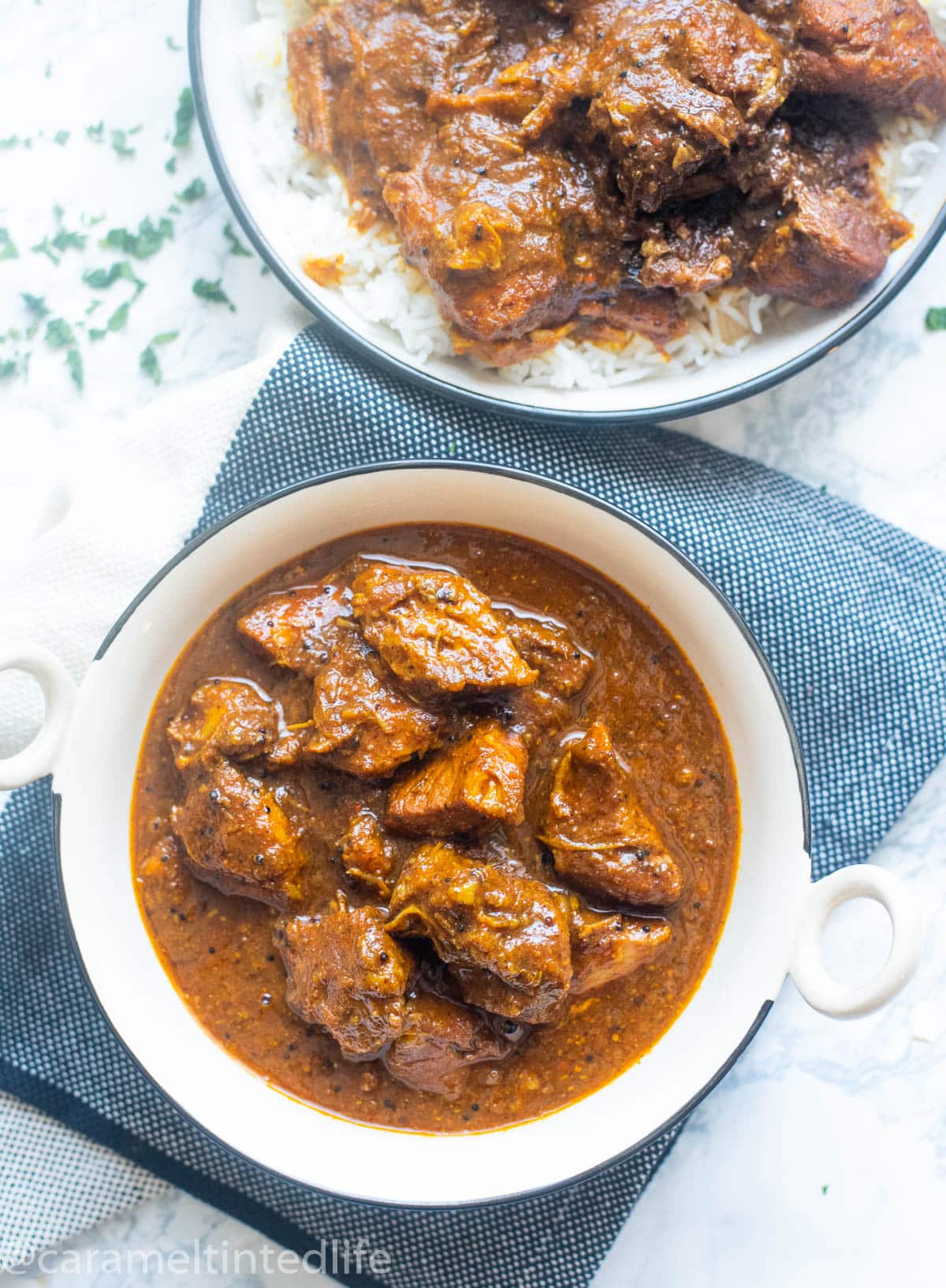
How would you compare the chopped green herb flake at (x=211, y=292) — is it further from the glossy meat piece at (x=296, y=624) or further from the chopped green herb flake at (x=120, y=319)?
the glossy meat piece at (x=296, y=624)

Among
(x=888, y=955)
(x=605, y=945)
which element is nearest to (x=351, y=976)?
(x=605, y=945)

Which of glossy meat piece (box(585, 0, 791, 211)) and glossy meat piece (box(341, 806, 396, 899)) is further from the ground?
glossy meat piece (box(585, 0, 791, 211))

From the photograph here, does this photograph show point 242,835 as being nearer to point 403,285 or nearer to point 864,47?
point 403,285

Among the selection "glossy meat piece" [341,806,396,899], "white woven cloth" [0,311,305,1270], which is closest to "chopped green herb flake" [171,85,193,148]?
"white woven cloth" [0,311,305,1270]

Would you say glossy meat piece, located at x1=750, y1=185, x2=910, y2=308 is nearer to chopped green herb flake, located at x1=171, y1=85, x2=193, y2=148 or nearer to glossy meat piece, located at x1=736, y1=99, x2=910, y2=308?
glossy meat piece, located at x1=736, y1=99, x2=910, y2=308

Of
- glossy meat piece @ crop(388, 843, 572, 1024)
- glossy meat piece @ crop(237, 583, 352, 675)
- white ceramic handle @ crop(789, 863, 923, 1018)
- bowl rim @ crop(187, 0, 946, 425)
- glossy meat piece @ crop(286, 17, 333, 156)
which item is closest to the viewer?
white ceramic handle @ crop(789, 863, 923, 1018)

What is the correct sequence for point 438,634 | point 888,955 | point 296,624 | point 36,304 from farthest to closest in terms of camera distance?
point 36,304 < point 296,624 < point 438,634 < point 888,955
